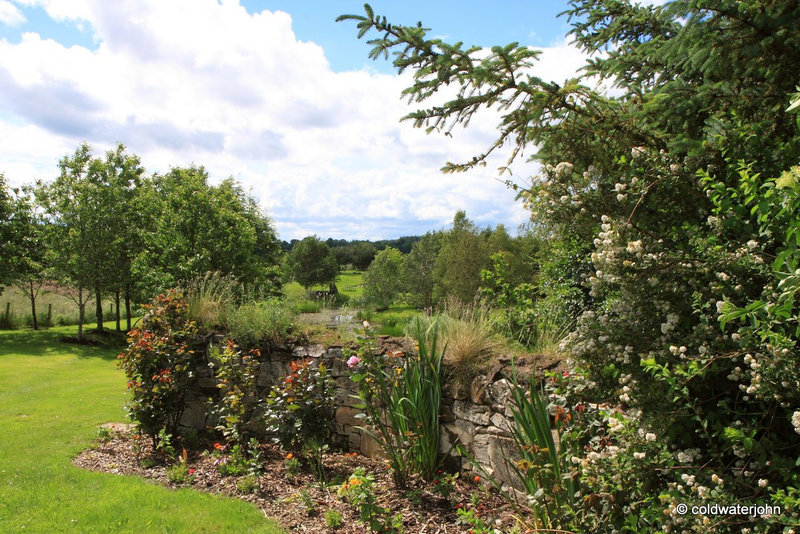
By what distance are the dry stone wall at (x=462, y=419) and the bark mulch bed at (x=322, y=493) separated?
164 millimetres

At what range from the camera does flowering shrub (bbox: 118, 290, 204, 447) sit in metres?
5.50

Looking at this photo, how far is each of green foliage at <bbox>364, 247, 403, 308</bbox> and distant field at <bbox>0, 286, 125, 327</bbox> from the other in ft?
49.5

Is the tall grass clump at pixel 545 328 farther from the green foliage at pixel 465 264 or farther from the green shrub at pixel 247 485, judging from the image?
the green foliage at pixel 465 264

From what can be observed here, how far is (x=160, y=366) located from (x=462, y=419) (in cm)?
379

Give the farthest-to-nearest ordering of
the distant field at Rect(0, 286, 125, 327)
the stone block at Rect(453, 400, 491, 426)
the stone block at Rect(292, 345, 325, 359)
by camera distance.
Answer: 1. the distant field at Rect(0, 286, 125, 327)
2. the stone block at Rect(292, 345, 325, 359)
3. the stone block at Rect(453, 400, 491, 426)

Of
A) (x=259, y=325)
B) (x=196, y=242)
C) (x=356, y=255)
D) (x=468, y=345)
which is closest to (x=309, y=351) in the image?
(x=259, y=325)

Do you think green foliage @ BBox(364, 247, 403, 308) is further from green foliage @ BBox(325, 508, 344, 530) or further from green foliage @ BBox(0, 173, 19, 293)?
green foliage @ BBox(325, 508, 344, 530)

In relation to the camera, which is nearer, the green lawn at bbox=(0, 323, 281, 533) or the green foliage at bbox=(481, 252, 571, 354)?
the green lawn at bbox=(0, 323, 281, 533)

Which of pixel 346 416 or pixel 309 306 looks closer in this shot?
pixel 346 416

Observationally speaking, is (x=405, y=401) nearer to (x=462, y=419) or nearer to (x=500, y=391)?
(x=462, y=419)

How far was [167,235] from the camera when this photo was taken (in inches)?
510

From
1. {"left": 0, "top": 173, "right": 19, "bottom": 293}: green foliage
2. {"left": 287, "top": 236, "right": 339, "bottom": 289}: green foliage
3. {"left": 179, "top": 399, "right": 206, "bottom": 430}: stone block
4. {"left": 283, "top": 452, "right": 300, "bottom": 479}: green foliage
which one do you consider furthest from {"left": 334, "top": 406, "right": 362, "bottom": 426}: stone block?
{"left": 287, "top": 236, "right": 339, "bottom": 289}: green foliage

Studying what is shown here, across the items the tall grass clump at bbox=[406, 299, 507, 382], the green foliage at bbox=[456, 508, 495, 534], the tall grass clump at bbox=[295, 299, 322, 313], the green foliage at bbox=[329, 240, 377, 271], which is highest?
the green foliage at bbox=[329, 240, 377, 271]

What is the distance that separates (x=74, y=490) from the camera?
175 inches
